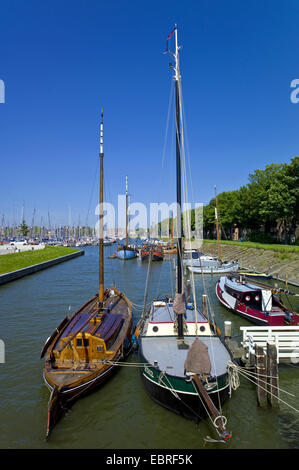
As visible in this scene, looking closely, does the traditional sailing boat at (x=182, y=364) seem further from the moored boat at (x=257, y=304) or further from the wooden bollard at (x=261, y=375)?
the moored boat at (x=257, y=304)

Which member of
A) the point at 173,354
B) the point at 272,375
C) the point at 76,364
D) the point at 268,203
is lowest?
the point at 272,375

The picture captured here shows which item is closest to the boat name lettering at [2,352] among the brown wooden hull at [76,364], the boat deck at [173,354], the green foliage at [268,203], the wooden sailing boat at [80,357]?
the brown wooden hull at [76,364]

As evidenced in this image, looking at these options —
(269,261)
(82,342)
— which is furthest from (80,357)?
(269,261)

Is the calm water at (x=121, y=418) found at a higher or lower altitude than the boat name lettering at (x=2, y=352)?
lower

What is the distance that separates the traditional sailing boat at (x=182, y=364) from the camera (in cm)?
926

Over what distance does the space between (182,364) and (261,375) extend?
3418 mm

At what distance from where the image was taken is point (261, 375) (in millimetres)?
11102

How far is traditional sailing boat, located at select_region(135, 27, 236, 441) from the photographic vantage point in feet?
30.4

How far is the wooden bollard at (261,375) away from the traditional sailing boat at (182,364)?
1.20 meters

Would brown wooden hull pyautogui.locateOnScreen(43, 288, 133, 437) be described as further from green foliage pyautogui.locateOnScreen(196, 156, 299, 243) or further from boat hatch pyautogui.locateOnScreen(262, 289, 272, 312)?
A: green foliage pyautogui.locateOnScreen(196, 156, 299, 243)

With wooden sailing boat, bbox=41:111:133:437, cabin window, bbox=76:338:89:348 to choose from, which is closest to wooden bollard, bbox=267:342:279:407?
wooden sailing boat, bbox=41:111:133:437

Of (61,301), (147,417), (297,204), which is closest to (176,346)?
(147,417)

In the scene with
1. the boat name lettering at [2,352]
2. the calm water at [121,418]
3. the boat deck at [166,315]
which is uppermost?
the boat deck at [166,315]

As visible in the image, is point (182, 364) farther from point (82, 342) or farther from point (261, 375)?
point (82, 342)
